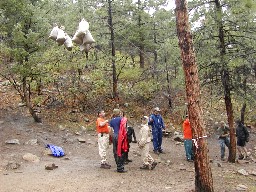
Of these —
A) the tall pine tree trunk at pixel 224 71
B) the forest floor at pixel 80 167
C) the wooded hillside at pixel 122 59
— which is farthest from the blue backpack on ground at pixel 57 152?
the tall pine tree trunk at pixel 224 71

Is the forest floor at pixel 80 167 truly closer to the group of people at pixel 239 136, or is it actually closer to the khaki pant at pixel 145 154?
the khaki pant at pixel 145 154

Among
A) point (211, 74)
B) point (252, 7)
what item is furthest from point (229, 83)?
point (252, 7)

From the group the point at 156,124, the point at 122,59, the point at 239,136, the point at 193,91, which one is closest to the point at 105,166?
the point at 156,124

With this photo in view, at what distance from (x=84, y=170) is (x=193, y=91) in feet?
15.3

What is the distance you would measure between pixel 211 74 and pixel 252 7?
2828 mm

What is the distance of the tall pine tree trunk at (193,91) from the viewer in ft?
25.3

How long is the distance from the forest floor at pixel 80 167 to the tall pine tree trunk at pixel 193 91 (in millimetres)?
1052

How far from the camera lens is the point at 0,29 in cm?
1502

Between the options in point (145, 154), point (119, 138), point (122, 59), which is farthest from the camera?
point (122, 59)

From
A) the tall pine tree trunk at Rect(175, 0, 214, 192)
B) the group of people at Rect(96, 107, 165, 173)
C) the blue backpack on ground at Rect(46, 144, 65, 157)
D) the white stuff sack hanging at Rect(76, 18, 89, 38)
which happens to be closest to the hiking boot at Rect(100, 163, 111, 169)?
the group of people at Rect(96, 107, 165, 173)

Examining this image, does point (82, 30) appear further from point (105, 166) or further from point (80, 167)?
point (80, 167)

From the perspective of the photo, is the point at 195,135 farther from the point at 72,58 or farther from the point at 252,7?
the point at 72,58

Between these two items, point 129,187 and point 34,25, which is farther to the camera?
point 34,25

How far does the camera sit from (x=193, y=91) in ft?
25.5
